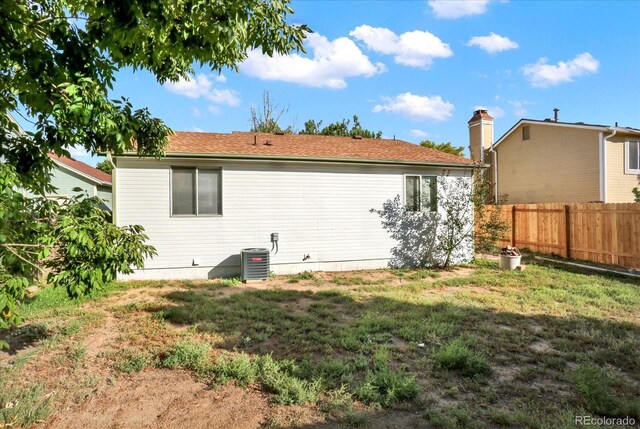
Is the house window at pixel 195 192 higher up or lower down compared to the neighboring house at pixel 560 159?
lower down

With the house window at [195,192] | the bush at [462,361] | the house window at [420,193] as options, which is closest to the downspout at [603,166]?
the house window at [420,193]

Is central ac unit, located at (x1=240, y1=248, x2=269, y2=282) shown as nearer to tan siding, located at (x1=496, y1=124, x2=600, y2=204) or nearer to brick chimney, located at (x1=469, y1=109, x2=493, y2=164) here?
tan siding, located at (x1=496, y1=124, x2=600, y2=204)

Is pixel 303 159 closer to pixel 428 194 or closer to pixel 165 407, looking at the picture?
pixel 428 194

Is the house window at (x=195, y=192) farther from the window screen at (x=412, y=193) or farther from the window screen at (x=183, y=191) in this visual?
the window screen at (x=412, y=193)

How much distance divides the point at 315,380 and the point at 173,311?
3010 millimetres

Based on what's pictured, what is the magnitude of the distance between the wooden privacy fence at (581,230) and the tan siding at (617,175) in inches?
164

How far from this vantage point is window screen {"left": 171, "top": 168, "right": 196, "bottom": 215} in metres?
7.82

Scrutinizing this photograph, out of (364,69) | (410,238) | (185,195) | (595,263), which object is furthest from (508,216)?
(185,195)

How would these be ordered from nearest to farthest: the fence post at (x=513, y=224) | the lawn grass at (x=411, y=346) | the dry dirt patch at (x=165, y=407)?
the dry dirt patch at (x=165, y=407) → the lawn grass at (x=411, y=346) → the fence post at (x=513, y=224)

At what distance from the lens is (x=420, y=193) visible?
31.4 ft

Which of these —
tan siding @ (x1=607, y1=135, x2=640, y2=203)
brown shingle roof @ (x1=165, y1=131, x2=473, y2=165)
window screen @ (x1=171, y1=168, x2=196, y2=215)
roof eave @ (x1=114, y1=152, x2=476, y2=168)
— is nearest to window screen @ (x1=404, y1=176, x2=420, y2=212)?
roof eave @ (x1=114, y1=152, x2=476, y2=168)

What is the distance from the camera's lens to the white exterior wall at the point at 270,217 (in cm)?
767

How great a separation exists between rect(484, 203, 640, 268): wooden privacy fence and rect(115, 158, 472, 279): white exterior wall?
4542mm

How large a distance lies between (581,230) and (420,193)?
5211 mm
